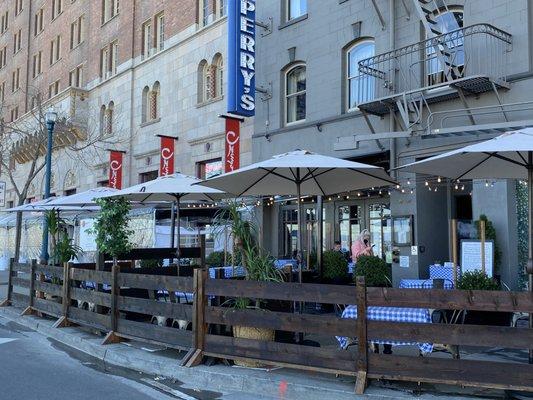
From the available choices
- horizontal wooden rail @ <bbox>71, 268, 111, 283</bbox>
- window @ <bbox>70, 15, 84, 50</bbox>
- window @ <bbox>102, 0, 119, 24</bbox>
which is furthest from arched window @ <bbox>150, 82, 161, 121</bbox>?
horizontal wooden rail @ <bbox>71, 268, 111, 283</bbox>

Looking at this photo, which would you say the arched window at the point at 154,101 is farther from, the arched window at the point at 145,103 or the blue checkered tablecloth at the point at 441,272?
the blue checkered tablecloth at the point at 441,272

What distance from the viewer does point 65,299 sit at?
32.7ft

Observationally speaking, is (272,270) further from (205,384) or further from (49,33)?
(49,33)

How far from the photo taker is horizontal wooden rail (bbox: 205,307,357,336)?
6.08 m

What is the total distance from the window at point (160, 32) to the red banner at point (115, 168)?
4978 mm

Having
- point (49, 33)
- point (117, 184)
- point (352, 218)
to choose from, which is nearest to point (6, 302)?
point (352, 218)

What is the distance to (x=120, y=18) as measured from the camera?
2694 centimetres

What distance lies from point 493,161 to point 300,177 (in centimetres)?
324

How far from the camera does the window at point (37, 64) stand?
3653 centimetres

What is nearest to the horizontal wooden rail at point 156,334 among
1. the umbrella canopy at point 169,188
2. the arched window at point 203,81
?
the umbrella canopy at point 169,188

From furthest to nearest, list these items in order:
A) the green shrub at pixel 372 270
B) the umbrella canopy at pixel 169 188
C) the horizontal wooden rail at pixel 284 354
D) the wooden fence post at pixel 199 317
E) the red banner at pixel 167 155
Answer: the red banner at pixel 167 155 < the green shrub at pixel 372 270 < the umbrella canopy at pixel 169 188 < the wooden fence post at pixel 199 317 < the horizontal wooden rail at pixel 284 354

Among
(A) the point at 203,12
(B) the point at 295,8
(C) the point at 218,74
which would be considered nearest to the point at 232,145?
(C) the point at 218,74

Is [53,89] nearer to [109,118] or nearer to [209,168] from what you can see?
[109,118]

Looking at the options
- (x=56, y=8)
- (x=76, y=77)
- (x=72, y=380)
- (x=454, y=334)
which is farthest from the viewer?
(x=56, y=8)
